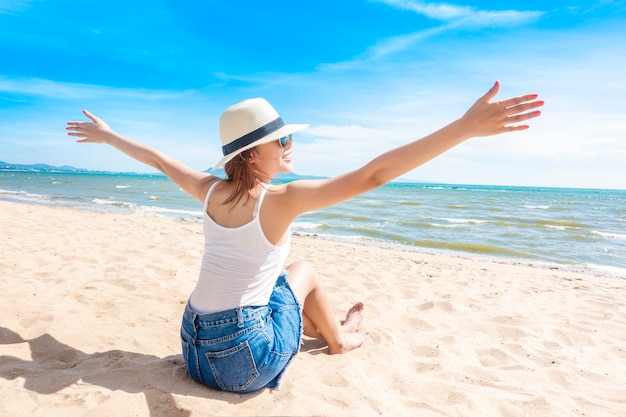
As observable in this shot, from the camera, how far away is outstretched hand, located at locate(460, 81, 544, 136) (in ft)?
5.52

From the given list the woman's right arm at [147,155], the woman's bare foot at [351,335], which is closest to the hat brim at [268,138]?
the woman's right arm at [147,155]

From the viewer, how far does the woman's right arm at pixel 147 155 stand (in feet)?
8.65

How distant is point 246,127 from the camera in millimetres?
2168

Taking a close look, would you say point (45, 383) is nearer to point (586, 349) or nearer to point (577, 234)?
point (586, 349)

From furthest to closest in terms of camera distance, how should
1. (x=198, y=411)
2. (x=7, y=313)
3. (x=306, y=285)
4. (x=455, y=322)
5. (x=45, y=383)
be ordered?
(x=455, y=322) → (x=7, y=313) → (x=306, y=285) → (x=45, y=383) → (x=198, y=411)

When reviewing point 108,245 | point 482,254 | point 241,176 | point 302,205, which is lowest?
point 482,254

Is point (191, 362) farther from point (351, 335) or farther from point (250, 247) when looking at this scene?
point (351, 335)

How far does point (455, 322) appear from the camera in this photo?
408cm

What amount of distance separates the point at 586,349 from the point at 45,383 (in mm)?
4061

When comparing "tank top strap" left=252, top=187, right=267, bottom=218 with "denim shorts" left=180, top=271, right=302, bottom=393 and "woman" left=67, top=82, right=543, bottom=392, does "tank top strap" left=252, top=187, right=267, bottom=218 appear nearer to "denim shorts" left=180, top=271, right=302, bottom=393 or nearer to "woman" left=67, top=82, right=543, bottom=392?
"woman" left=67, top=82, right=543, bottom=392

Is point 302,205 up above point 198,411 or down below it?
above

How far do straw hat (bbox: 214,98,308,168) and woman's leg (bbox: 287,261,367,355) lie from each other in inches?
39.2

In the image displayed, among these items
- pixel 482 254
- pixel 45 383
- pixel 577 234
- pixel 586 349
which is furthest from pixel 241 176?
pixel 577 234

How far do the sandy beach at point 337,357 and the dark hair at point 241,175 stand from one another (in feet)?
3.75
